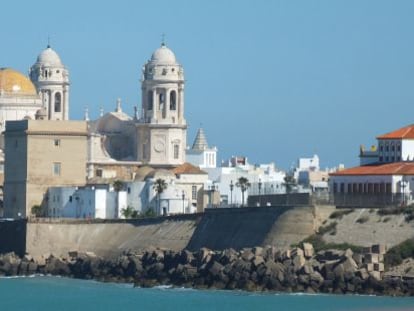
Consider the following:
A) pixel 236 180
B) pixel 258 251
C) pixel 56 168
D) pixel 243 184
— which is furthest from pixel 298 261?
pixel 236 180

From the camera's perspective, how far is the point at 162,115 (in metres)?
142

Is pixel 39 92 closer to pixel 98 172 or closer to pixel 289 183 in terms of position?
pixel 98 172

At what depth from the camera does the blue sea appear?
89.6 meters

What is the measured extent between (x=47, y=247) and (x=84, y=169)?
37.9 ft

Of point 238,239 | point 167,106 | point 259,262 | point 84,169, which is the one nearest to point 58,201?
point 84,169

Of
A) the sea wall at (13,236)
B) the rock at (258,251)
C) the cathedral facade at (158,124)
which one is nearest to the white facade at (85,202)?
the sea wall at (13,236)

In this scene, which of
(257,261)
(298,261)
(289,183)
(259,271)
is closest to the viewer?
(298,261)

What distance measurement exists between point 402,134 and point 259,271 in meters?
18.2

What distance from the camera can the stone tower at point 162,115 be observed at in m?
141

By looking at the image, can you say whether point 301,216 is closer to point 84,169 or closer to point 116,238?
point 116,238

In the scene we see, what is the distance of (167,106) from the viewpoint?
141250 millimetres

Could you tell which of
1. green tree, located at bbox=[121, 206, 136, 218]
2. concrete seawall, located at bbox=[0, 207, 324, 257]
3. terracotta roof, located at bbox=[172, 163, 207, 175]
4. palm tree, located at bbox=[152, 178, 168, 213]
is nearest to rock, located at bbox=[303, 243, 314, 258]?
concrete seawall, located at bbox=[0, 207, 324, 257]

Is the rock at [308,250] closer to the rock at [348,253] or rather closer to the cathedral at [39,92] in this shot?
the rock at [348,253]

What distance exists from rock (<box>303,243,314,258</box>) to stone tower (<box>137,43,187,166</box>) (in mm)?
42315
